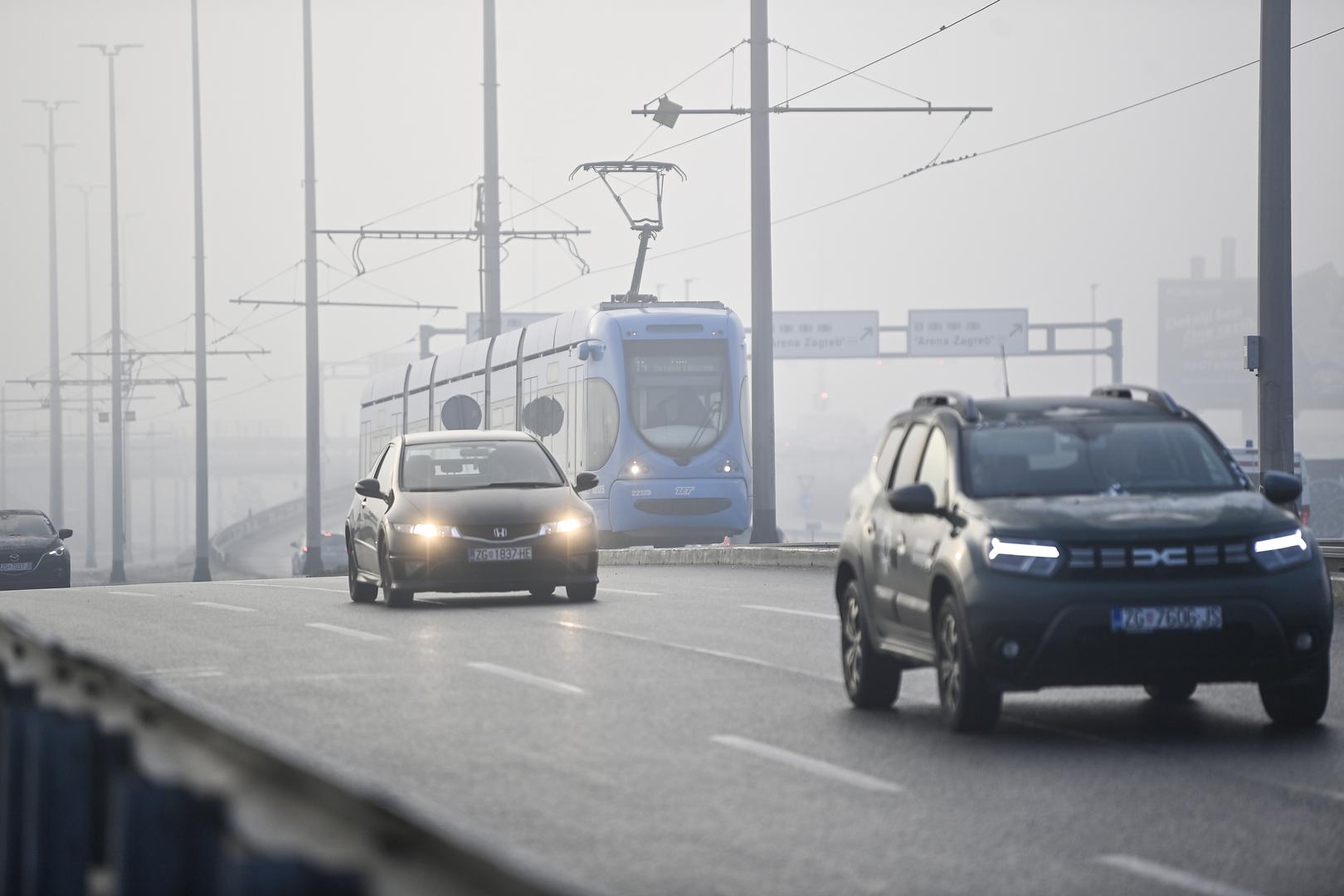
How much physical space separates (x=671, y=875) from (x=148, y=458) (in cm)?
15319

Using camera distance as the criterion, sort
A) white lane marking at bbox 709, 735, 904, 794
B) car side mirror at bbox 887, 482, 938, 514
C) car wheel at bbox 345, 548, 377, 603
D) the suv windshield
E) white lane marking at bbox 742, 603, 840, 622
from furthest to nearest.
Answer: the suv windshield → car wheel at bbox 345, 548, 377, 603 → white lane marking at bbox 742, 603, 840, 622 → car side mirror at bbox 887, 482, 938, 514 → white lane marking at bbox 709, 735, 904, 794

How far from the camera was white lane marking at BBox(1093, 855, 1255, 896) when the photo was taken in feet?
21.7

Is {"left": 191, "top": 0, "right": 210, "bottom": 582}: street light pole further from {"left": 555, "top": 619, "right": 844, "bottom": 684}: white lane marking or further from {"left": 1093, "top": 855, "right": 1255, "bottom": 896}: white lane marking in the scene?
{"left": 1093, "top": 855, "right": 1255, "bottom": 896}: white lane marking

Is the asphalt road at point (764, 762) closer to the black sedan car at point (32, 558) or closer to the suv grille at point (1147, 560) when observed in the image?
the suv grille at point (1147, 560)

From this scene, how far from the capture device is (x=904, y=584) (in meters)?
11.2

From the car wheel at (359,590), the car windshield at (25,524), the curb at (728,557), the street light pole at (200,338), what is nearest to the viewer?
the car wheel at (359,590)

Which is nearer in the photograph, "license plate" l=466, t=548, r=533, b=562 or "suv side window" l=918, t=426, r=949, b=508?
"suv side window" l=918, t=426, r=949, b=508

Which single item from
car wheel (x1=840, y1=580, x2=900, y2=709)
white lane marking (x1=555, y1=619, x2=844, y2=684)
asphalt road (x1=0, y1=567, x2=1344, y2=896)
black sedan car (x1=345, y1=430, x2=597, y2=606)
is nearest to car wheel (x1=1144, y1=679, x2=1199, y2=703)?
asphalt road (x1=0, y1=567, x2=1344, y2=896)

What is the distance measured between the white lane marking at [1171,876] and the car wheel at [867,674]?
14.8 feet

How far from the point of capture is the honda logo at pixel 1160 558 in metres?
10.1

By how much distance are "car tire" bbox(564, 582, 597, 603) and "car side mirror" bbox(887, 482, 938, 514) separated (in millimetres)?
9681

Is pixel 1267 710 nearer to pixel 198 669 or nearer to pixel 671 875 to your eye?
pixel 671 875

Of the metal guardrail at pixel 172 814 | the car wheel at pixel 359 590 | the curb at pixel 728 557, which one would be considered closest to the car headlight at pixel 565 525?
the car wheel at pixel 359 590

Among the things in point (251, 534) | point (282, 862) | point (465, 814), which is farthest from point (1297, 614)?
point (251, 534)
